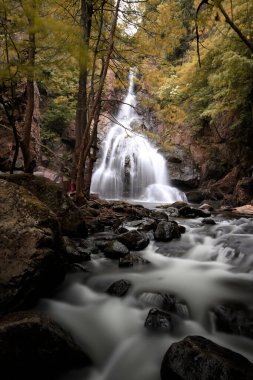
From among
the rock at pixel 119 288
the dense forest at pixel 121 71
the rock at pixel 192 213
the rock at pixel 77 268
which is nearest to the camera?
the rock at pixel 119 288

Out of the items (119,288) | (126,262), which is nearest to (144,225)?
(126,262)

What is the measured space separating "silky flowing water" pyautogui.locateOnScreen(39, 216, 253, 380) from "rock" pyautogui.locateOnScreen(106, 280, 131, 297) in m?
0.06

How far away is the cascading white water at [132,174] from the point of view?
16.5 metres

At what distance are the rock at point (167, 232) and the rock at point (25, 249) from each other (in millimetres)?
2726

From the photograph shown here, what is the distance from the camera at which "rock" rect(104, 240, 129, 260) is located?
4.69 metres

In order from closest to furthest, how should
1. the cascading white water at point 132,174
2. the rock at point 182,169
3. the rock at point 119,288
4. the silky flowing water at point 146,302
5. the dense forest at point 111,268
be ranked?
the dense forest at point 111,268 → the silky flowing water at point 146,302 → the rock at point 119,288 → the cascading white water at point 132,174 → the rock at point 182,169

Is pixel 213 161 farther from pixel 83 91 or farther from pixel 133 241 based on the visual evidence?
pixel 133 241

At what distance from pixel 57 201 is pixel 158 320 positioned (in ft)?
10.2

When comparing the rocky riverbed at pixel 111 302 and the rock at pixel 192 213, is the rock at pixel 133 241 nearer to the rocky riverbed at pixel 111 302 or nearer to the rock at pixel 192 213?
the rocky riverbed at pixel 111 302

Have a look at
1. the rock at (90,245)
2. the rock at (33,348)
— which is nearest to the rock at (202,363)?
the rock at (33,348)

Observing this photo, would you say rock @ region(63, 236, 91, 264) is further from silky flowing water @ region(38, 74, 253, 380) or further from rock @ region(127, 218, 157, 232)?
rock @ region(127, 218, 157, 232)

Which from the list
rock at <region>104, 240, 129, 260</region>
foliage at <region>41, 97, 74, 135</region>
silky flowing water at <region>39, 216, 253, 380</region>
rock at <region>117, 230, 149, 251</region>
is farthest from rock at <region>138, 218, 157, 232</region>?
foliage at <region>41, 97, 74, 135</region>

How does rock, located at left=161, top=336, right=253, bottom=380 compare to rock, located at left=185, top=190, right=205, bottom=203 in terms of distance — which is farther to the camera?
rock, located at left=185, top=190, right=205, bottom=203

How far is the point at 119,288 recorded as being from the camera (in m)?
3.66
